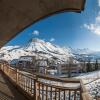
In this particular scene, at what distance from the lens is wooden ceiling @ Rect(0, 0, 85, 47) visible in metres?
0.80

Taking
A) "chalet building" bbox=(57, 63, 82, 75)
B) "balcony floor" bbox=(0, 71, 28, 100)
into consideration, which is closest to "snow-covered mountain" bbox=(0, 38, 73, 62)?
"chalet building" bbox=(57, 63, 82, 75)

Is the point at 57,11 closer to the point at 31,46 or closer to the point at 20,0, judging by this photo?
the point at 20,0

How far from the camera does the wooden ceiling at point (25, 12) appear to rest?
80cm

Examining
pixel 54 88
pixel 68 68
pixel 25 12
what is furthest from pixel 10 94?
pixel 68 68

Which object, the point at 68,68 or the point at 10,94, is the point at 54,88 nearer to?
the point at 10,94

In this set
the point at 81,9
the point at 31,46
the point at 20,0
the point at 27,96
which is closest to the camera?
the point at 20,0

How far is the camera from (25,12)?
843 mm

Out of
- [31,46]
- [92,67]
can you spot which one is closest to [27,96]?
[92,67]

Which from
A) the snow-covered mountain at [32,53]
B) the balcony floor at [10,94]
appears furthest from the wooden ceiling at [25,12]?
the snow-covered mountain at [32,53]

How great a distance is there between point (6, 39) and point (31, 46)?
48.4 metres

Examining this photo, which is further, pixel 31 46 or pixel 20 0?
pixel 31 46

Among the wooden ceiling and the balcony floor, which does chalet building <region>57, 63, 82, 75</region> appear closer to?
the balcony floor

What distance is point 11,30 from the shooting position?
867 millimetres

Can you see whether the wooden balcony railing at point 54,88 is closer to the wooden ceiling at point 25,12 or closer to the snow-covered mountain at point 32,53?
the wooden ceiling at point 25,12
